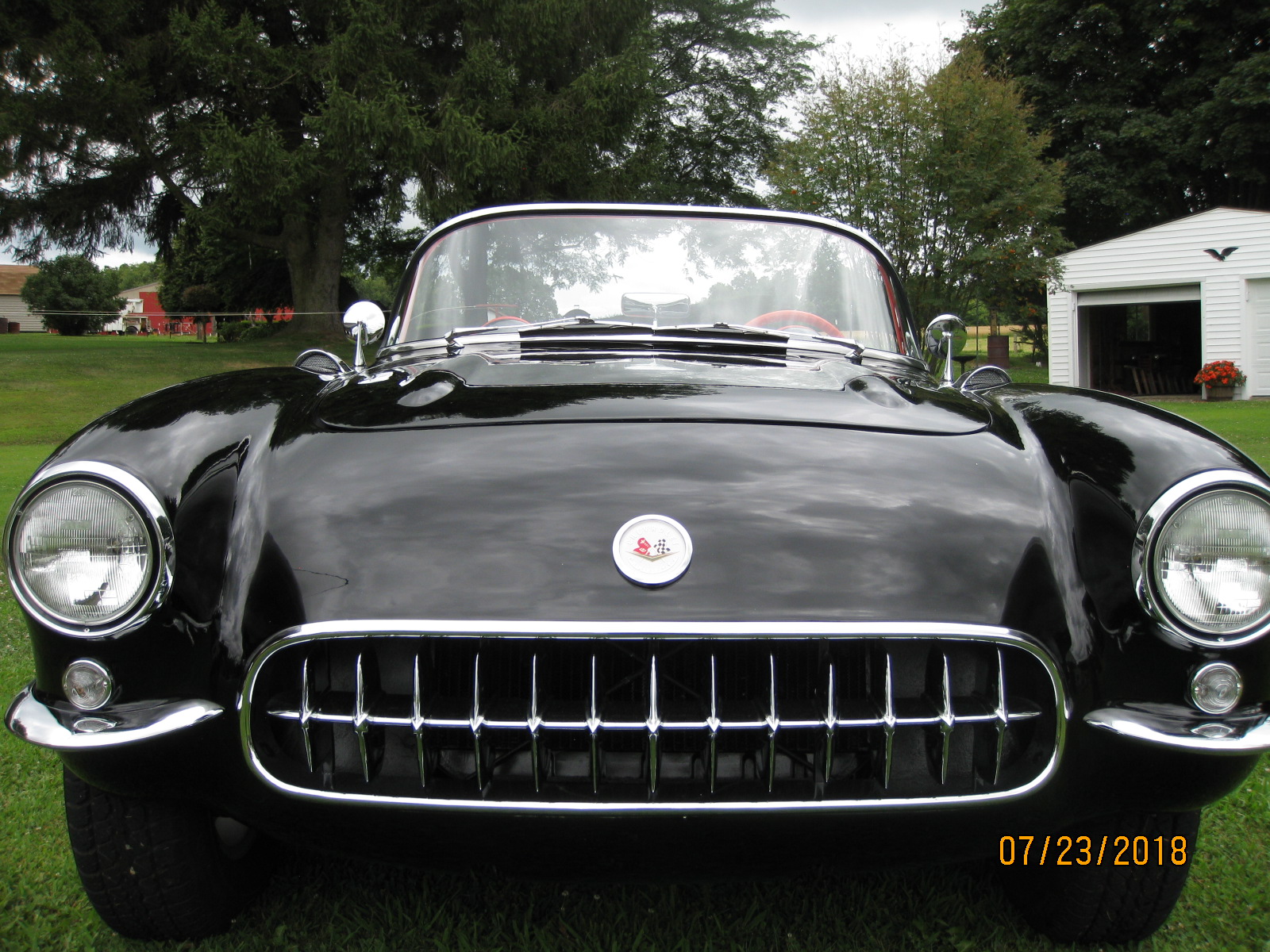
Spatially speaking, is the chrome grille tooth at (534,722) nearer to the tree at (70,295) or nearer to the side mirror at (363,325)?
the side mirror at (363,325)

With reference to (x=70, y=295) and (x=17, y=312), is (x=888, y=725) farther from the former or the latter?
(x=17, y=312)

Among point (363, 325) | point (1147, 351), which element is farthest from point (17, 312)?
point (363, 325)

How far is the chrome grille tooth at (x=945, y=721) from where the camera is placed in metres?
1.42

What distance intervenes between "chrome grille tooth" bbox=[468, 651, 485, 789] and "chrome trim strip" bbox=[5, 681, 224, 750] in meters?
0.40

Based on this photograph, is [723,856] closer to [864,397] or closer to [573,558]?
[573,558]

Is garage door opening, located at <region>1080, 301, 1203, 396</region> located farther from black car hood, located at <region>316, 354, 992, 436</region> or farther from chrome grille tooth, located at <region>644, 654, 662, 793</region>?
chrome grille tooth, located at <region>644, 654, 662, 793</region>

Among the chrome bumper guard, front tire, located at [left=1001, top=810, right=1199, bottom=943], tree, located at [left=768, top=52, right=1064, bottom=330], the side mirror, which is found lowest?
front tire, located at [left=1001, top=810, right=1199, bottom=943]

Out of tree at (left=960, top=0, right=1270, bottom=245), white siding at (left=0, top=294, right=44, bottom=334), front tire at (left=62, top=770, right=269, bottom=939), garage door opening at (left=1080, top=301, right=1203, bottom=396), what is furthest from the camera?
white siding at (left=0, top=294, right=44, bottom=334)

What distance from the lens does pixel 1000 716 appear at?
1437 millimetres

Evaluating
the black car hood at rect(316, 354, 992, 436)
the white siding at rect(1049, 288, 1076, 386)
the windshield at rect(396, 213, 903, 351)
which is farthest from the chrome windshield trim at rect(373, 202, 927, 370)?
the white siding at rect(1049, 288, 1076, 386)

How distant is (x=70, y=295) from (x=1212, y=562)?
70.2 m

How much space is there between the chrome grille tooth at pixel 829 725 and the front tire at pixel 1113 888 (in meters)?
0.55

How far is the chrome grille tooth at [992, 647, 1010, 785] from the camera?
1.44 meters

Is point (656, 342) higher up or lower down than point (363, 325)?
lower down
